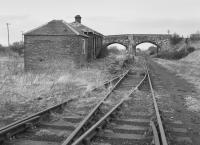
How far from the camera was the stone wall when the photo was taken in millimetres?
27328

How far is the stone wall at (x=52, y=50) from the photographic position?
27328mm

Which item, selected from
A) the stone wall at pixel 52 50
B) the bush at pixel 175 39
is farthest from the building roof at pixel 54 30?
the bush at pixel 175 39

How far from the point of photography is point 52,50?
27.5 m

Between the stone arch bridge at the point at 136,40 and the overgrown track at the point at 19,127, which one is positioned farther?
the stone arch bridge at the point at 136,40

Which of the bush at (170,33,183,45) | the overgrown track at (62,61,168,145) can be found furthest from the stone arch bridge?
the overgrown track at (62,61,168,145)

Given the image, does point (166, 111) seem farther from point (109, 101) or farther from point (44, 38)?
point (44, 38)

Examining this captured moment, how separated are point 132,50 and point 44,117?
63.1 metres

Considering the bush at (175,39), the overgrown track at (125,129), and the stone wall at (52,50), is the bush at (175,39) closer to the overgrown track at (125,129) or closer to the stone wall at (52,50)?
the stone wall at (52,50)

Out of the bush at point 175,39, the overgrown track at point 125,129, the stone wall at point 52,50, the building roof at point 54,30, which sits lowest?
the overgrown track at point 125,129

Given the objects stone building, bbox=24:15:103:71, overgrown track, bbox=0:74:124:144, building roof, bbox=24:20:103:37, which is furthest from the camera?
building roof, bbox=24:20:103:37

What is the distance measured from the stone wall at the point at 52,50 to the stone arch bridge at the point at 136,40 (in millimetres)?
40226

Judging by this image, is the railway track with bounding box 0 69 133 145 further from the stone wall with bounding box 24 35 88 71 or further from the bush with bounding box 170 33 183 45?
the bush with bounding box 170 33 183 45

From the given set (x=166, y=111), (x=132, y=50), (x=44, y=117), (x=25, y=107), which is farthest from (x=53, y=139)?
(x=132, y=50)

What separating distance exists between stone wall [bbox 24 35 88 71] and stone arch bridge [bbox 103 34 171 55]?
40226 millimetres
